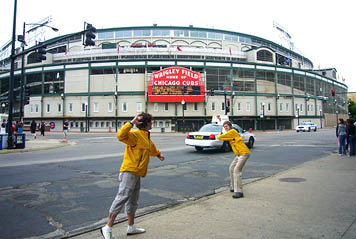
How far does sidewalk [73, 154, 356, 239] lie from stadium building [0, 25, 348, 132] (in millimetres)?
36698

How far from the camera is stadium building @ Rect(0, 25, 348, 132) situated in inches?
1822

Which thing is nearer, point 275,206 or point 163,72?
point 275,206

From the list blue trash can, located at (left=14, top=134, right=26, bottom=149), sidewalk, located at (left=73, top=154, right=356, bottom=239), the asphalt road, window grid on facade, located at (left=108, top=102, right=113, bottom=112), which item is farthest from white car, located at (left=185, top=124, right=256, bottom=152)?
window grid on facade, located at (left=108, top=102, right=113, bottom=112)

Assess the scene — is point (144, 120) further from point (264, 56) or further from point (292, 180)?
point (264, 56)

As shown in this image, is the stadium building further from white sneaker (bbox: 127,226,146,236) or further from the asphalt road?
white sneaker (bbox: 127,226,146,236)

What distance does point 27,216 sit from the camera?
4395mm

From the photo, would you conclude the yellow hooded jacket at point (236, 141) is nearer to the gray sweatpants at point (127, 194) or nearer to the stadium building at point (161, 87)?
the gray sweatpants at point (127, 194)

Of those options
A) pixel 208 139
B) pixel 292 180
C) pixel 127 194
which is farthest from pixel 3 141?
pixel 292 180

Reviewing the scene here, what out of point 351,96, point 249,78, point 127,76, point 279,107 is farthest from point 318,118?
point 351,96

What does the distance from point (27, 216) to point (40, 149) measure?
13.3 m

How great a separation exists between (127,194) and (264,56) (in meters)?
59.5

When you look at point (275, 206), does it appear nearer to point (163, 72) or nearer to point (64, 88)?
point (163, 72)

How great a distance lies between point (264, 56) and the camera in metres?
57.0

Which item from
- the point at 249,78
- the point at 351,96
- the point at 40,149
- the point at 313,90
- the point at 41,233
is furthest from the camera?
the point at 351,96
